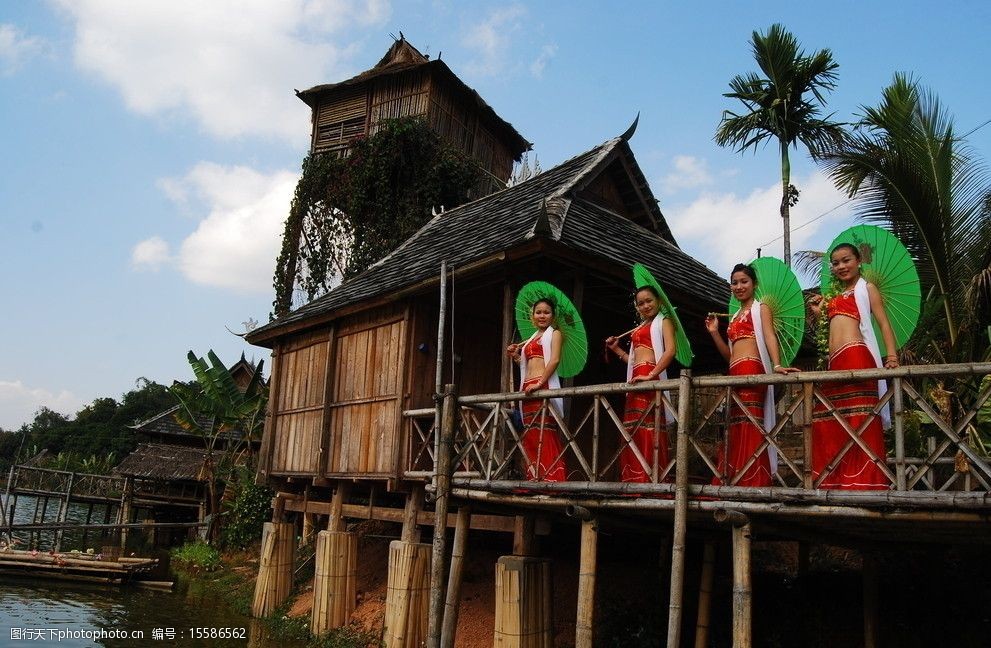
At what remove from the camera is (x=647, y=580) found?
1056cm

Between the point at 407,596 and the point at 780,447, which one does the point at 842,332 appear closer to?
the point at 780,447

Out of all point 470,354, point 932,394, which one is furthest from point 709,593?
point 470,354

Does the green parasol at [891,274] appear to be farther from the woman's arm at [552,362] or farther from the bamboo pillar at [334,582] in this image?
the bamboo pillar at [334,582]

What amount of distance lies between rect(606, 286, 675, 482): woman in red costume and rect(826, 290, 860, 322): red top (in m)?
1.38

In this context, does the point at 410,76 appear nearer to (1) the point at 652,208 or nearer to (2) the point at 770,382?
(1) the point at 652,208

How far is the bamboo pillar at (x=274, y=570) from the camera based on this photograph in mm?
12883

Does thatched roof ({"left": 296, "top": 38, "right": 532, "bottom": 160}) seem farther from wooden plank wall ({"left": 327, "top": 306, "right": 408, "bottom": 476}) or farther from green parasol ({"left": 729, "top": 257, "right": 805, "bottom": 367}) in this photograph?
green parasol ({"left": 729, "top": 257, "right": 805, "bottom": 367})

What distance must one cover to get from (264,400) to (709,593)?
1585 cm

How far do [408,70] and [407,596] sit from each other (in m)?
18.4

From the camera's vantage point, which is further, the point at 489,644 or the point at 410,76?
the point at 410,76

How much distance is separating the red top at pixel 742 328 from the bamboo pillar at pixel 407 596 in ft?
16.4

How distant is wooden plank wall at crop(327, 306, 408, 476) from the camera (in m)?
10.5

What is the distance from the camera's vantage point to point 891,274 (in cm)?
563

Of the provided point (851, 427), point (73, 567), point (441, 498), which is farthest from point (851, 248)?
point (73, 567)
